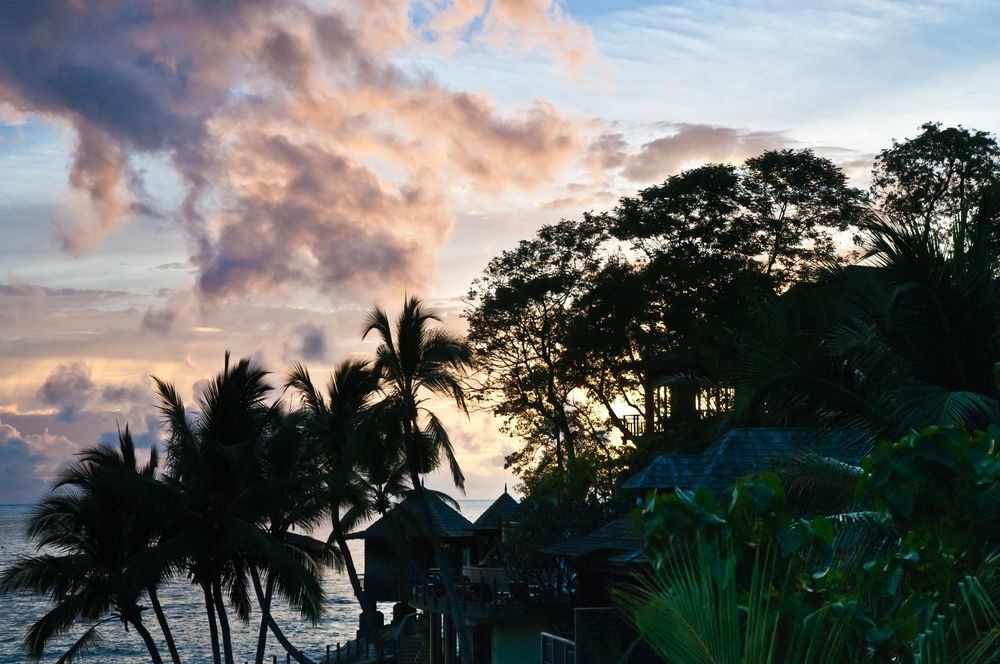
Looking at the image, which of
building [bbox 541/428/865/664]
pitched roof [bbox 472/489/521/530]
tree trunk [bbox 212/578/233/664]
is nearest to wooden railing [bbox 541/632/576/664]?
building [bbox 541/428/865/664]

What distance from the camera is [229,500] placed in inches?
1128

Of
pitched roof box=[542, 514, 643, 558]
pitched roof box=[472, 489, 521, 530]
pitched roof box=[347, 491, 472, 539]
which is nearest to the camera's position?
A: pitched roof box=[542, 514, 643, 558]

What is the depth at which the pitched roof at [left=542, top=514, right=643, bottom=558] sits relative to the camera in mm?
22812

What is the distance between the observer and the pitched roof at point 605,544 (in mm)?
22812

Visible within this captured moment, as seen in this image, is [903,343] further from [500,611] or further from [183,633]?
[183,633]

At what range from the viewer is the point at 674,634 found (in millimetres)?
5508

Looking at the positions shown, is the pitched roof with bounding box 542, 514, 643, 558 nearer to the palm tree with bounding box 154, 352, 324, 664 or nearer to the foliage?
the palm tree with bounding box 154, 352, 324, 664

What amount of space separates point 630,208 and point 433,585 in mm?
16222

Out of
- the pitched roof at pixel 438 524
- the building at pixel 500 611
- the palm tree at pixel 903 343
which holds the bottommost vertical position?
the building at pixel 500 611

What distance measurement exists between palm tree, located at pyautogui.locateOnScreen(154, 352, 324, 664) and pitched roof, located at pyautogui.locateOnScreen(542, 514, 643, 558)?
6351 millimetres

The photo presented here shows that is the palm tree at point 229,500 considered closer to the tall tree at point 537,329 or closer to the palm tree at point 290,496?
the palm tree at point 290,496

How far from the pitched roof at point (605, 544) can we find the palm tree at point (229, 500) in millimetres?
6351

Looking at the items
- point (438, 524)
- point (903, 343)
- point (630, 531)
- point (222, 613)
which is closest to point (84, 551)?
point (222, 613)

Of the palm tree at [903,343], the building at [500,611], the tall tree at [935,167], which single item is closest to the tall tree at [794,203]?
the tall tree at [935,167]
